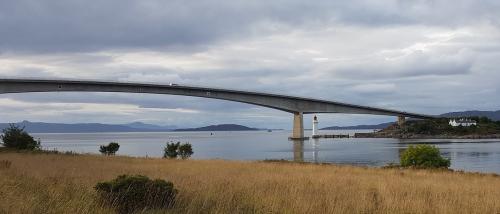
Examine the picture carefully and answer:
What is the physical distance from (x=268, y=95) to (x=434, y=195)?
10435 centimetres

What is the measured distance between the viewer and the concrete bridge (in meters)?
85.9

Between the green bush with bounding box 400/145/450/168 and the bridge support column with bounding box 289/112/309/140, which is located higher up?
the bridge support column with bounding box 289/112/309/140

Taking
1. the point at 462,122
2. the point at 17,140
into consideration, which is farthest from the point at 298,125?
the point at 17,140

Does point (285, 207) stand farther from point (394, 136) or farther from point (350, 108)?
point (394, 136)

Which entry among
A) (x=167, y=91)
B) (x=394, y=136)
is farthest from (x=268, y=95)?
(x=394, y=136)

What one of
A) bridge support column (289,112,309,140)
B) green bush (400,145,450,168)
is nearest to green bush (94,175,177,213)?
green bush (400,145,450,168)

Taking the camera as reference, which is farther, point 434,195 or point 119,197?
point 434,195

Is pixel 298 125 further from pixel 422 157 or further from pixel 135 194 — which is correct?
pixel 135 194

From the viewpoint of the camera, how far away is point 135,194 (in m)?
10.8

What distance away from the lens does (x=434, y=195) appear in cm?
1351

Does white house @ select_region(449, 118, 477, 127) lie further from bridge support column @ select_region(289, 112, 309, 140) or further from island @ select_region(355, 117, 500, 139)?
bridge support column @ select_region(289, 112, 309, 140)

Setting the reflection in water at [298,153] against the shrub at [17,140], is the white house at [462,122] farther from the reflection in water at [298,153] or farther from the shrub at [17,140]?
the shrub at [17,140]

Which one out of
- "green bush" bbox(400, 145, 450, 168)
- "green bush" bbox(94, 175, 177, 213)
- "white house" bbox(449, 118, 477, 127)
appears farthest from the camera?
"white house" bbox(449, 118, 477, 127)

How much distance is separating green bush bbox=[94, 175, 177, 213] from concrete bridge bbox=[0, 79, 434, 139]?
75435mm
